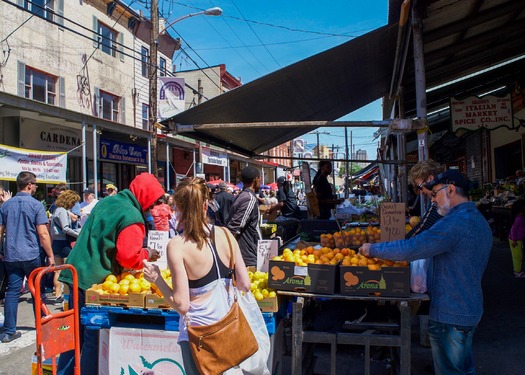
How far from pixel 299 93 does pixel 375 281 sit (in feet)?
11.9

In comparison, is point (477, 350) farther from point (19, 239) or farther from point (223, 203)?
point (19, 239)

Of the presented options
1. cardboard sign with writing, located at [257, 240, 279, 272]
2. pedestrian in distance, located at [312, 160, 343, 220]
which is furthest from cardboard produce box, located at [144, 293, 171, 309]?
pedestrian in distance, located at [312, 160, 343, 220]

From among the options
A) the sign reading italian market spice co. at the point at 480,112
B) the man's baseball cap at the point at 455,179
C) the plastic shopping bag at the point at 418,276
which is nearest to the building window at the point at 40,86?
the sign reading italian market spice co. at the point at 480,112

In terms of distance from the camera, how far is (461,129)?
28.1ft

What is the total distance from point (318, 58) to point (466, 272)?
328cm

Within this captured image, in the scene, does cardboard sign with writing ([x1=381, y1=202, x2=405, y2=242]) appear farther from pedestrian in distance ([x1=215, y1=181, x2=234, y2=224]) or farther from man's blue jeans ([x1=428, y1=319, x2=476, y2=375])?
pedestrian in distance ([x1=215, y1=181, x2=234, y2=224])

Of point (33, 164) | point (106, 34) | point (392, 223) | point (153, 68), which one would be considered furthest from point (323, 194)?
point (106, 34)

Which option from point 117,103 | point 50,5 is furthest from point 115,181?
point 50,5

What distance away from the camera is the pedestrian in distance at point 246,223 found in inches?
194

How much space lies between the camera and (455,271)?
2.92 metres

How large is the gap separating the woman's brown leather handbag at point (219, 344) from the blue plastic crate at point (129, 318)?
762 mm

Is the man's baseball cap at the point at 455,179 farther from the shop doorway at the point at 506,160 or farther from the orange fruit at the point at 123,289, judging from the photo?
the shop doorway at the point at 506,160

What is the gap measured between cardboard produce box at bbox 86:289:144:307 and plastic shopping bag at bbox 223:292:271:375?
3.06ft

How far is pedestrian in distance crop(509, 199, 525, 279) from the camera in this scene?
7770 millimetres
